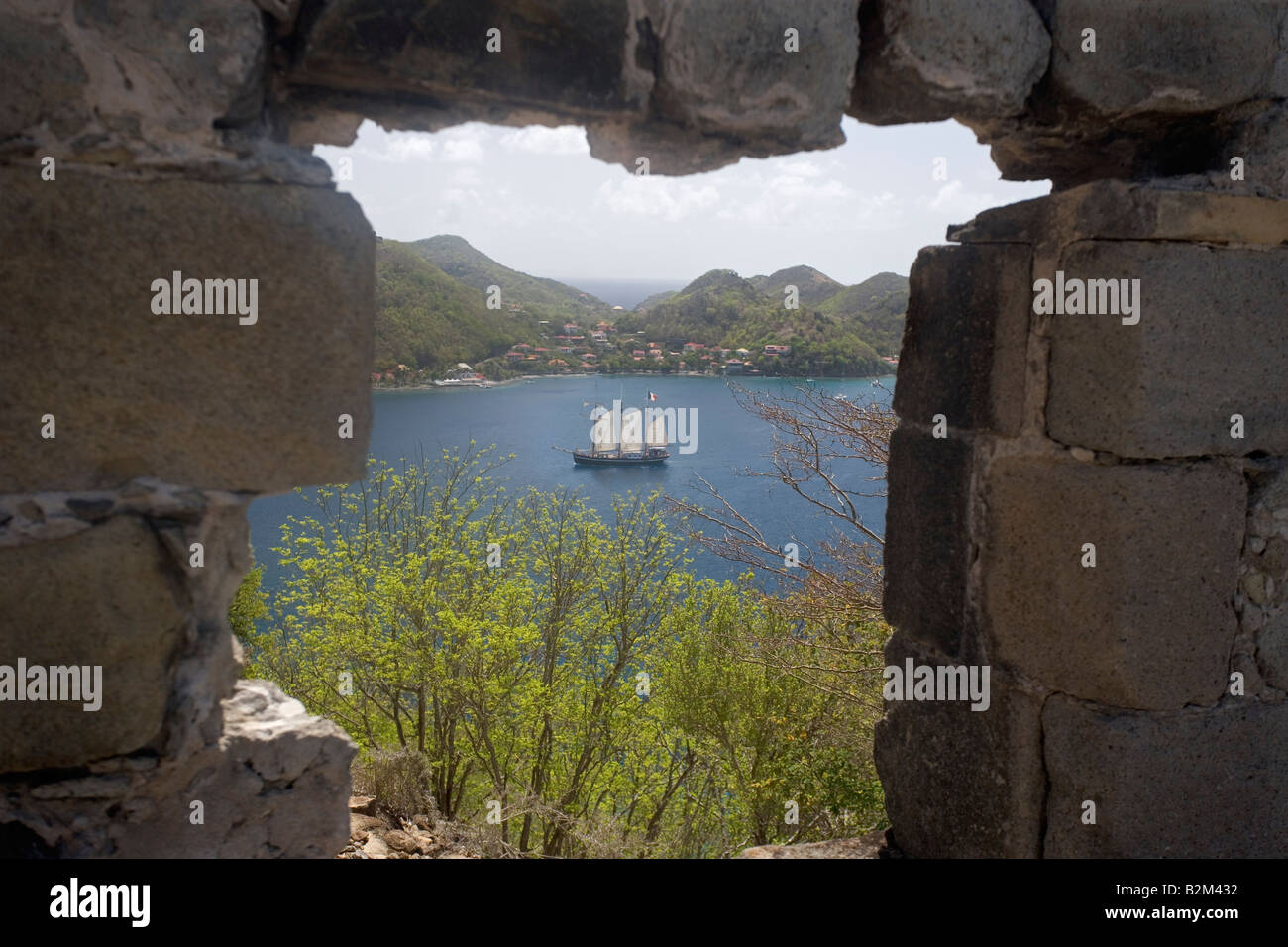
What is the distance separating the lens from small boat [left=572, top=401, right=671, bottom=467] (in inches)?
907

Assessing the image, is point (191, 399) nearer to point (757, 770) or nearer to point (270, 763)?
point (270, 763)

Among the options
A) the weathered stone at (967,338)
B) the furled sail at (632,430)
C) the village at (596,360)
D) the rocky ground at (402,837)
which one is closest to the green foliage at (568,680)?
the rocky ground at (402,837)

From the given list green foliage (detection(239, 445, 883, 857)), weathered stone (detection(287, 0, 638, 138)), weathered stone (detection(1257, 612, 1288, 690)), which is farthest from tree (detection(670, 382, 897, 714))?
weathered stone (detection(287, 0, 638, 138))

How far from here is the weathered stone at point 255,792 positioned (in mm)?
1565

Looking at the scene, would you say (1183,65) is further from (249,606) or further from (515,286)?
(515,286)

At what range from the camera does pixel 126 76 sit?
1438mm

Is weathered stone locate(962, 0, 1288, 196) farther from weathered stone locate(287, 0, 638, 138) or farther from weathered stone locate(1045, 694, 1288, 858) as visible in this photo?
weathered stone locate(1045, 694, 1288, 858)

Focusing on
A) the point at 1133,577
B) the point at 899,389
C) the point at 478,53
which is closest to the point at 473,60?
the point at 478,53

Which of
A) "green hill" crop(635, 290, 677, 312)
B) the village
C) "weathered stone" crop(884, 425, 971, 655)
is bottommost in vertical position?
"weathered stone" crop(884, 425, 971, 655)

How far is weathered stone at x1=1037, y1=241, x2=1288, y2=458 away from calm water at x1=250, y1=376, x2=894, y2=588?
1231cm

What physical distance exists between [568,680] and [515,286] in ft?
58.3

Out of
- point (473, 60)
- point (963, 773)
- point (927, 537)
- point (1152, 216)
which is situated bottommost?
point (963, 773)

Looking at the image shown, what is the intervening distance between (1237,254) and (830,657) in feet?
20.6
